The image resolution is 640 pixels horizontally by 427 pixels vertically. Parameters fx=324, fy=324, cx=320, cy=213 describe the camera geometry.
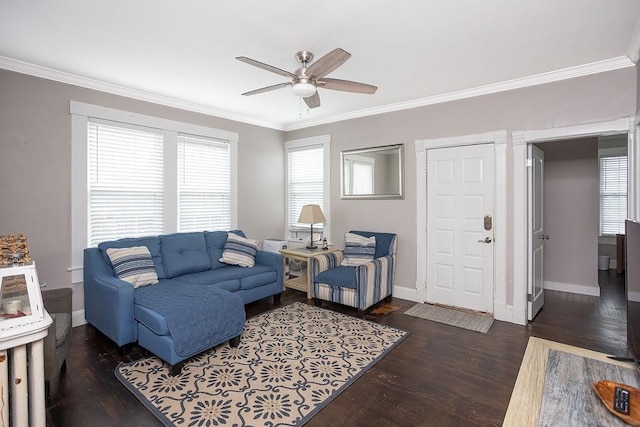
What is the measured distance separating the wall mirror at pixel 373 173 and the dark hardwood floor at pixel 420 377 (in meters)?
1.68

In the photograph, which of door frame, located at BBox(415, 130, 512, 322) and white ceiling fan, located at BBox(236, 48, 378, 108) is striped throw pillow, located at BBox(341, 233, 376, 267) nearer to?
door frame, located at BBox(415, 130, 512, 322)

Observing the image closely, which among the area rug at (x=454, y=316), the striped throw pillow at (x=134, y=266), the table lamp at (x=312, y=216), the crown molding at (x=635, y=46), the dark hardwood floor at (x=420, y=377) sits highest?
the crown molding at (x=635, y=46)

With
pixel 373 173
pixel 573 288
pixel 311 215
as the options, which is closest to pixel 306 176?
pixel 311 215

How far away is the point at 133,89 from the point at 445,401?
14.3ft

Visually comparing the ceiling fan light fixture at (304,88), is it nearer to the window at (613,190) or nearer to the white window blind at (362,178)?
the white window blind at (362,178)

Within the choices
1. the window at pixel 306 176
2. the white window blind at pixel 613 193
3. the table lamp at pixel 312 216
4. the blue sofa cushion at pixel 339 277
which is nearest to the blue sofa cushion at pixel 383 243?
the blue sofa cushion at pixel 339 277

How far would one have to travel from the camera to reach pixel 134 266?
10.5ft

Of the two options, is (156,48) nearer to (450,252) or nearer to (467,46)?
(467,46)

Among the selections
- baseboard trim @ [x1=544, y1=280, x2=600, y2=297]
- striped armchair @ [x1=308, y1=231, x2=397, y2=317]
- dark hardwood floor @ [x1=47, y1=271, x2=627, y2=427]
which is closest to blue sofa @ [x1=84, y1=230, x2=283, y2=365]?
dark hardwood floor @ [x1=47, y1=271, x2=627, y2=427]

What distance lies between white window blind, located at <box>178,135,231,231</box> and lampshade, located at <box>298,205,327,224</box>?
1.14 metres

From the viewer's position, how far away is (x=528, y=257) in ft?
11.6

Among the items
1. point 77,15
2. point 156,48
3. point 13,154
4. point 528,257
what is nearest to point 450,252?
point 528,257

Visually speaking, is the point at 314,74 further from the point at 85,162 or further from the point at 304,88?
the point at 85,162

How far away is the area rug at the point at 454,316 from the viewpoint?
3482mm
